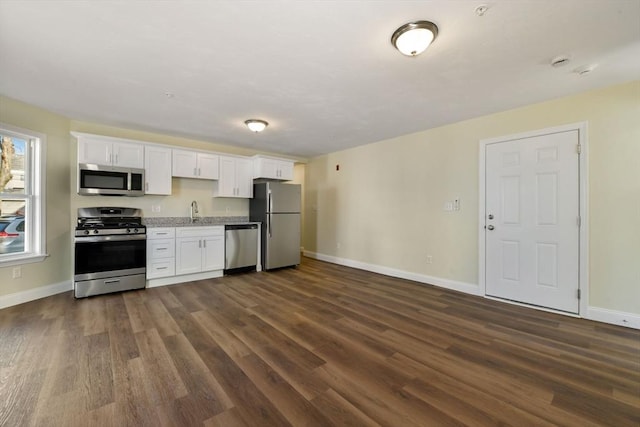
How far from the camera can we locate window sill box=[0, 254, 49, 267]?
3194mm

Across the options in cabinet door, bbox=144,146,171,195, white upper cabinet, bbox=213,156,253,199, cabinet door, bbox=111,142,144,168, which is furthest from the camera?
white upper cabinet, bbox=213,156,253,199

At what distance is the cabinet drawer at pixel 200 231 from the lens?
14.2 feet

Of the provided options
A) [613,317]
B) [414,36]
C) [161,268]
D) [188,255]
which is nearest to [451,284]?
[613,317]

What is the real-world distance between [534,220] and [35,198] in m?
6.55

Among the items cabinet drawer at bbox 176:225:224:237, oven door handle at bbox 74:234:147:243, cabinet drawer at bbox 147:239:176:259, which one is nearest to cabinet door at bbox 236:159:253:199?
cabinet drawer at bbox 176:225:224:237

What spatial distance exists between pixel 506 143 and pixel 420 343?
288 centimetres

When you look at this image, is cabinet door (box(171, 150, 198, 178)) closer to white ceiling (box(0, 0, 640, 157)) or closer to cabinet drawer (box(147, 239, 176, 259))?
white ceiling (box(0, 0, 640, 157))

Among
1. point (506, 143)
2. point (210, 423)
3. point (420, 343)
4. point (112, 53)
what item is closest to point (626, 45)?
point (506, 143)

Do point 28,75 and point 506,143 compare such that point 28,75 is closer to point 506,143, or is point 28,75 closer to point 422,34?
point 422,34

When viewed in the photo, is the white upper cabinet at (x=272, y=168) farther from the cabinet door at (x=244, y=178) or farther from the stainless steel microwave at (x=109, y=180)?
the stainless steel microwave at (x=109, y=180)

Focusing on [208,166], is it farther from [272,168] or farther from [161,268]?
[161,268]

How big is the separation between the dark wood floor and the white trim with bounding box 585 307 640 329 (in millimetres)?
137

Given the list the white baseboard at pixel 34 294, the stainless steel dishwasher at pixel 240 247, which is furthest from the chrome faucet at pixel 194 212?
the white baseboard at pixel 34 294

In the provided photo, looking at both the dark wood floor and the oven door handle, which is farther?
the oven door handle
